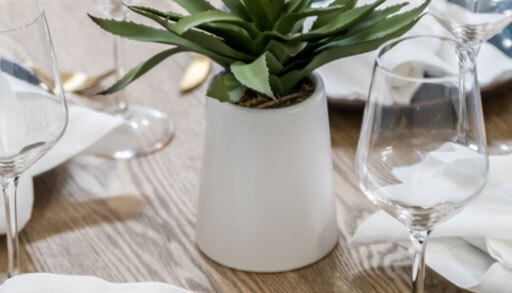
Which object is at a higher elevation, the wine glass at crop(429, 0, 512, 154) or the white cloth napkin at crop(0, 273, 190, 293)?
the wine glass at crop(429, 0, 512, 154)

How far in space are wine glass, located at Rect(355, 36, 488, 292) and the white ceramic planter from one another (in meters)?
0.10

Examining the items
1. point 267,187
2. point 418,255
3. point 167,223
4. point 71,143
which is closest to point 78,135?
point 71,143

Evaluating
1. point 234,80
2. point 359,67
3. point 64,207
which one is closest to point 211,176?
point 234,80

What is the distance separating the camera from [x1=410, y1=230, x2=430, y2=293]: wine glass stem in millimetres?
774

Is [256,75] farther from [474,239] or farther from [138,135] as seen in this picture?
[138,135]

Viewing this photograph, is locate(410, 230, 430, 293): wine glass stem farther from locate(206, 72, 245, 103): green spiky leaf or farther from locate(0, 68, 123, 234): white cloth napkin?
locate(0, 68, 123, 234): white cloth napkin

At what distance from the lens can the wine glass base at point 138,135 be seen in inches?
42.5

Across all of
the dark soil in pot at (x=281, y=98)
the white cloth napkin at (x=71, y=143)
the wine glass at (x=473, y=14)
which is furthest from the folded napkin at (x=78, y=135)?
the wine glass at (x=473, y=14)

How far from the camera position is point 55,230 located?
38.0 inches

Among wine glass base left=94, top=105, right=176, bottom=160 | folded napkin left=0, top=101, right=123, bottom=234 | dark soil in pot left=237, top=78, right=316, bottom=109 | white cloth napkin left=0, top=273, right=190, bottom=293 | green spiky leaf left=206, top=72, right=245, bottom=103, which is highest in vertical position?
green spiky leaf left=206, top=72, right=245, bottom=103

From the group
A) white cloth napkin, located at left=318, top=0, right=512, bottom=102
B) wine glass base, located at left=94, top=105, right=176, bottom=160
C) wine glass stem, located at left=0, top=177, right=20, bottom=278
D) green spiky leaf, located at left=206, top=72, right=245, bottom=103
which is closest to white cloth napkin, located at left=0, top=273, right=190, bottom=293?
wine glass stem, located at left=0, top=177, right=20, bottom=278

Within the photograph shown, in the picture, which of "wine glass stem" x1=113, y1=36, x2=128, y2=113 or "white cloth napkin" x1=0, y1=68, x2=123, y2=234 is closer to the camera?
"white cloth napkin" x1=0, y1=68, x2=123, y2=234

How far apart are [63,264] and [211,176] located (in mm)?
173

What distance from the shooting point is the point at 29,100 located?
809 millimetres
